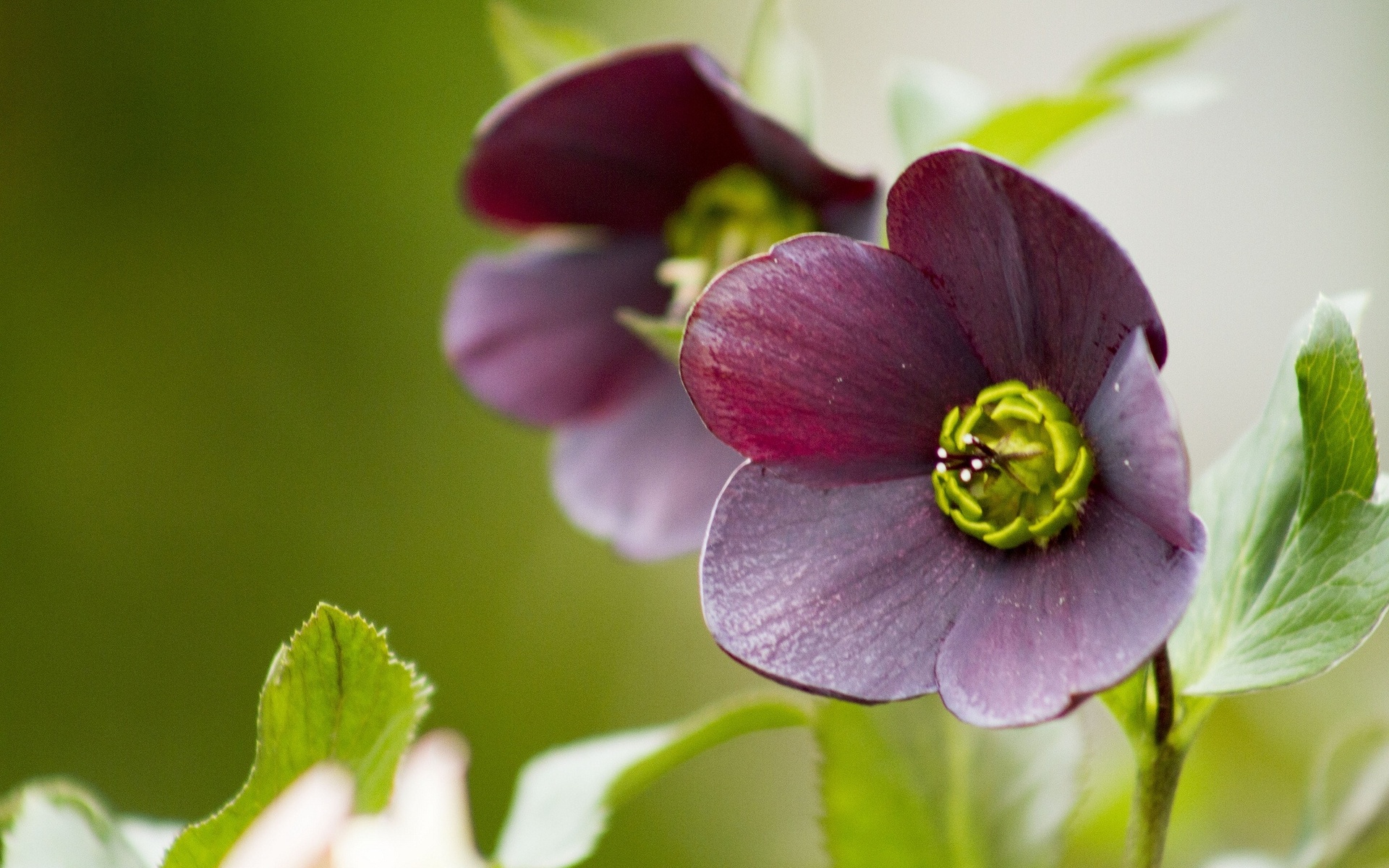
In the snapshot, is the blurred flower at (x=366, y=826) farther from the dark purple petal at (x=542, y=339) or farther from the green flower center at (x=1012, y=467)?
the dark purple petal at (x=542, y=339)

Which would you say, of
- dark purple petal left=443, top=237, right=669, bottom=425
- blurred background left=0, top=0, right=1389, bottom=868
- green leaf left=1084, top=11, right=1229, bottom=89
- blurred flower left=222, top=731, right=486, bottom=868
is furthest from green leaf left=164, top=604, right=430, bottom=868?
blurred background left=0, top=0, right=1389, bottom=868

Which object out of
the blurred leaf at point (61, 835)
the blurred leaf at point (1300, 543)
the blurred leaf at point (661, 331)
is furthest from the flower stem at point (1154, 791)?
the blurred leaf at point (61, 835)

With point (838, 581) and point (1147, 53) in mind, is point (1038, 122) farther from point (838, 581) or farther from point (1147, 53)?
point (838, 581)

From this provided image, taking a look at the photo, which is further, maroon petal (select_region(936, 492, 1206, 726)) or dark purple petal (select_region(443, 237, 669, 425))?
dark purple petal (select_region(443, 237, 669, 425))

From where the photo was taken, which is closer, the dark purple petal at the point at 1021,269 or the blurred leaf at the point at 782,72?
the dark purple petal at the point at 1021,269

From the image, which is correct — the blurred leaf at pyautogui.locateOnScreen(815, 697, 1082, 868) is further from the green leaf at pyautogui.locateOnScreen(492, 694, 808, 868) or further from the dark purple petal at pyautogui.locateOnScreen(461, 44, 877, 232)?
the dark purple petal at pyautogui.locateOnScreen(461, 44, 877, 232)

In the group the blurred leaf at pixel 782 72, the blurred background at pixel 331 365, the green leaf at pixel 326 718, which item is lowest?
the blurred background at pixel 331 365
